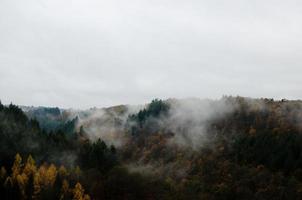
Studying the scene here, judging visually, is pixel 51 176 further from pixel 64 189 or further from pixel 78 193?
pixel 78 193

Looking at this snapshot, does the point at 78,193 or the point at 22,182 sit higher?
the point at 22,182

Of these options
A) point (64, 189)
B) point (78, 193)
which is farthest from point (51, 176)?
point (78, 193)

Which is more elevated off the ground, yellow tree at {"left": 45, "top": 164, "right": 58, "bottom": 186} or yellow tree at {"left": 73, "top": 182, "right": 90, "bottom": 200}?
yellow tree at {"left": 45, "top": 164, "right": 58, "bottom": 186}

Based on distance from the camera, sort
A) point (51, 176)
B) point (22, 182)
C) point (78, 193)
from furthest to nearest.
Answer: point (51, 176), point (78, 193), point (22, 182)

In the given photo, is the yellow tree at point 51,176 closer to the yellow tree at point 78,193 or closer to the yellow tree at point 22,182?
the yellow tree at point 22,182

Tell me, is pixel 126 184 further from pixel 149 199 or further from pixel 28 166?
pixel 28 166

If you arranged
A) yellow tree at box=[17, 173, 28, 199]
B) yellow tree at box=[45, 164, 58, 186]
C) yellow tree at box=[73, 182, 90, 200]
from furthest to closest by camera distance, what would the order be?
yellow tree at box=[45, 164, 58, 186] → yellow tree at box=[73, 182, 90, 200] → yellow tree at box=[17, 173, 28, 199]

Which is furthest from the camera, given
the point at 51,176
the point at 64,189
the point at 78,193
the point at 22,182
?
the point at 51,176

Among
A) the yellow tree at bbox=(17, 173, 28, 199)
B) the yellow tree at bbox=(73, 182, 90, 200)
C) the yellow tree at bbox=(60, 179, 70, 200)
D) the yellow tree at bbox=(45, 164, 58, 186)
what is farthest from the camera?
the yellow tree at bbox=(45, 164, 58, 186)

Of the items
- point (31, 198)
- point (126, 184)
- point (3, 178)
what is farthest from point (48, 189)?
point (126, 184)

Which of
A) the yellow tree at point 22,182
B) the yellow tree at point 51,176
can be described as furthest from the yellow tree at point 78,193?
Result: the yellow tree at point 22,182

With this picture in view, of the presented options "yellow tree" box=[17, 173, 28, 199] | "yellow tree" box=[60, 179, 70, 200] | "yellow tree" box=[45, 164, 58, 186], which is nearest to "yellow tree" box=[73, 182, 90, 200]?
"yellow tree" box=[60, 179, 70, 200]

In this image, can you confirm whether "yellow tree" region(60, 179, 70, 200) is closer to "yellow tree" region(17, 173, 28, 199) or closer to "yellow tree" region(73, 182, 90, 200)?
"yellow tree" region(73, 182, 90, 200)

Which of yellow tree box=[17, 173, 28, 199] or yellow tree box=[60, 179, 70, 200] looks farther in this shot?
yellow tree box=[60, 179, 70, 200]
